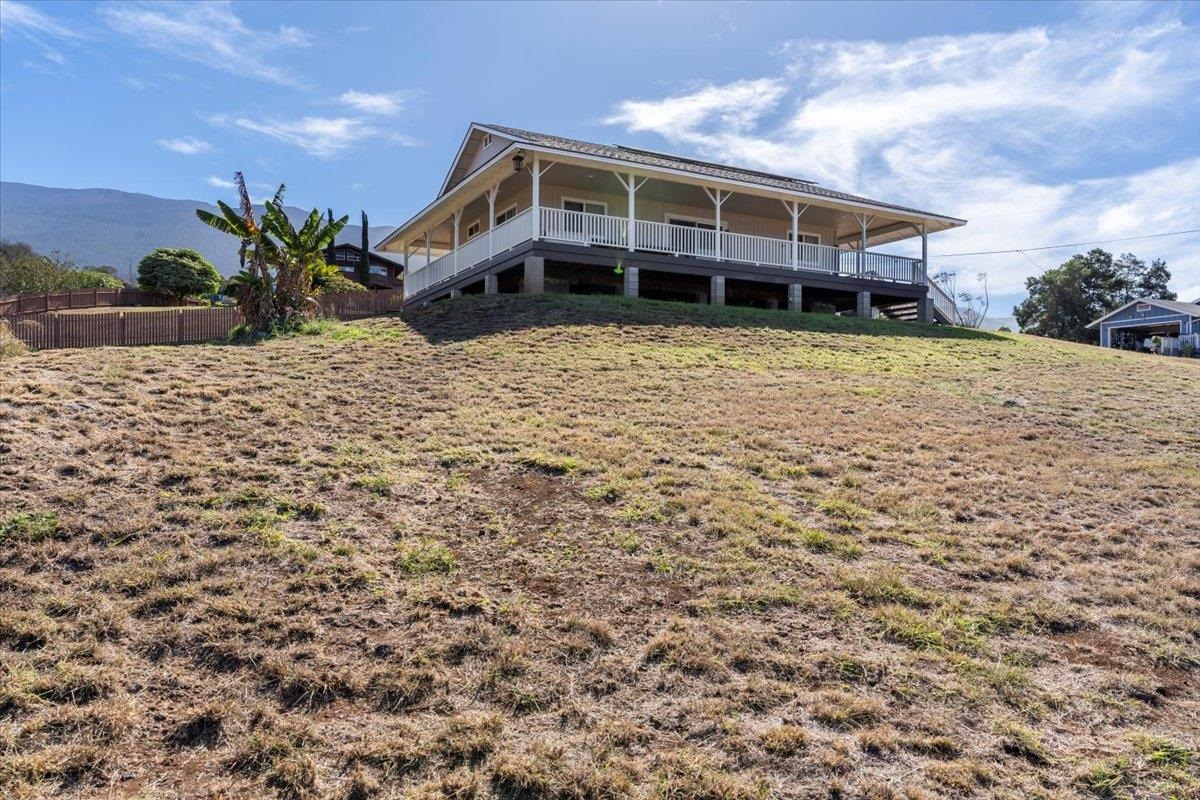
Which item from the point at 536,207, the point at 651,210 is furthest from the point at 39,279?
the point at 651,210

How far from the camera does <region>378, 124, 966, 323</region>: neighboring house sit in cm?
1847

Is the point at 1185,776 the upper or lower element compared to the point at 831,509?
lower

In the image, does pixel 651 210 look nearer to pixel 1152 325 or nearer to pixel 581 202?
pixel 581 202

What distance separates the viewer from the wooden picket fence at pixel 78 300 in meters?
25.5

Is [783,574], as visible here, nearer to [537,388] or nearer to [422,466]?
[422,466]

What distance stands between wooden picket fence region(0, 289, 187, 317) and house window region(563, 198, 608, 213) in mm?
17418

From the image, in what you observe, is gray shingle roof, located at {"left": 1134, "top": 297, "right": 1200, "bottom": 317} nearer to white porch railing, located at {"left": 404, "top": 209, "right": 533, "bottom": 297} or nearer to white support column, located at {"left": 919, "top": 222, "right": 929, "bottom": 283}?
white support column, located at {"left": 919, "top": 222, "right": 929, "bottom": 283}

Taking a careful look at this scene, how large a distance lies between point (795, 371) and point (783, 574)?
27.5ft

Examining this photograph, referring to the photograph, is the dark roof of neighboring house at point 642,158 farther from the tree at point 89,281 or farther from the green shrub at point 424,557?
the tree at point 89,281

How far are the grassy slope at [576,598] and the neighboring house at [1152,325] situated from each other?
3657 centimetres

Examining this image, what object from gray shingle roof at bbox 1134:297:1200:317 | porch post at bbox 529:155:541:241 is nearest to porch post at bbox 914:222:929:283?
porch post at bbox 529:155:541:241

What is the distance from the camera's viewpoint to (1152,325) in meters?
41.8

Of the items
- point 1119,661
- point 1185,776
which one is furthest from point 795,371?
point 1185,776

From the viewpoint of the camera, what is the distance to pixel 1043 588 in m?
5.34
